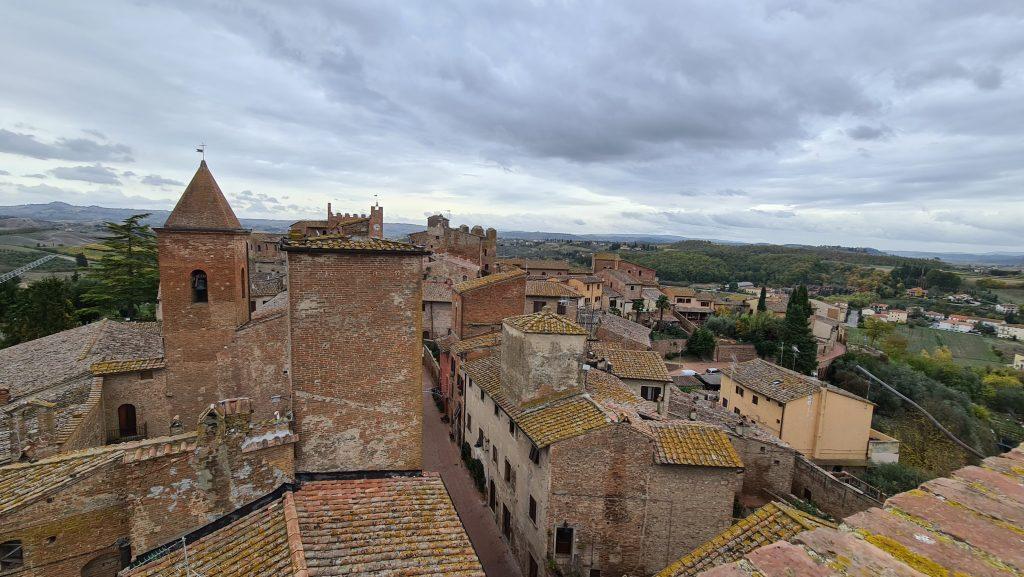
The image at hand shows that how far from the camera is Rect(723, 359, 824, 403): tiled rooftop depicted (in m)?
28.6

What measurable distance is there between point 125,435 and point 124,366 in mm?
2988

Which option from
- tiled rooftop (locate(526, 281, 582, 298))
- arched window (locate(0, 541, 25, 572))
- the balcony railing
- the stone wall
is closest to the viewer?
arched window (locate(0, 541, 25, 572))

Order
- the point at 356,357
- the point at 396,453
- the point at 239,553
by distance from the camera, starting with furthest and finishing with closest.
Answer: the point at 396,453 → the point at 356,357 → the point at 239,553

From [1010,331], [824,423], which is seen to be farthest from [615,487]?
[1010,331]

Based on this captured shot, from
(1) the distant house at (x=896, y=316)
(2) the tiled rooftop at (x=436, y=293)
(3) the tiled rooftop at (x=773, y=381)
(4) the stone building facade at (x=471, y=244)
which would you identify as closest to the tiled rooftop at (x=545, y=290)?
(2) the tiled rooftop at (x=436, y=293)

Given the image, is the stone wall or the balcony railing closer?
the balcony railing

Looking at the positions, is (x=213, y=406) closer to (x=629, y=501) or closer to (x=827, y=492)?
(x=629, y=501)

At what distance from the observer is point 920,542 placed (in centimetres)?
371

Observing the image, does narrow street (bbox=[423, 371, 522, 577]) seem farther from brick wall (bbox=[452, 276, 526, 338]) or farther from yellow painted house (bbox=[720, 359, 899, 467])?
yellow painted house (bbox=[720, 359, 899, 467])

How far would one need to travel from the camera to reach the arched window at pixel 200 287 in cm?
1708

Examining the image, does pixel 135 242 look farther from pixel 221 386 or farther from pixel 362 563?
pixel 362 563

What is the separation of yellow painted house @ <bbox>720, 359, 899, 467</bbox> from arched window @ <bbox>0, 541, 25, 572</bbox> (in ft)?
107

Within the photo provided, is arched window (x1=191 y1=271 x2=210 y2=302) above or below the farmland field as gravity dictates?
above

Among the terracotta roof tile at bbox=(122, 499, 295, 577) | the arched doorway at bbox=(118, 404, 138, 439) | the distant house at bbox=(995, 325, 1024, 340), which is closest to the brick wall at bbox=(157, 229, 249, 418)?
the arched doorway at bbox=(118, 404, 138, 439)
